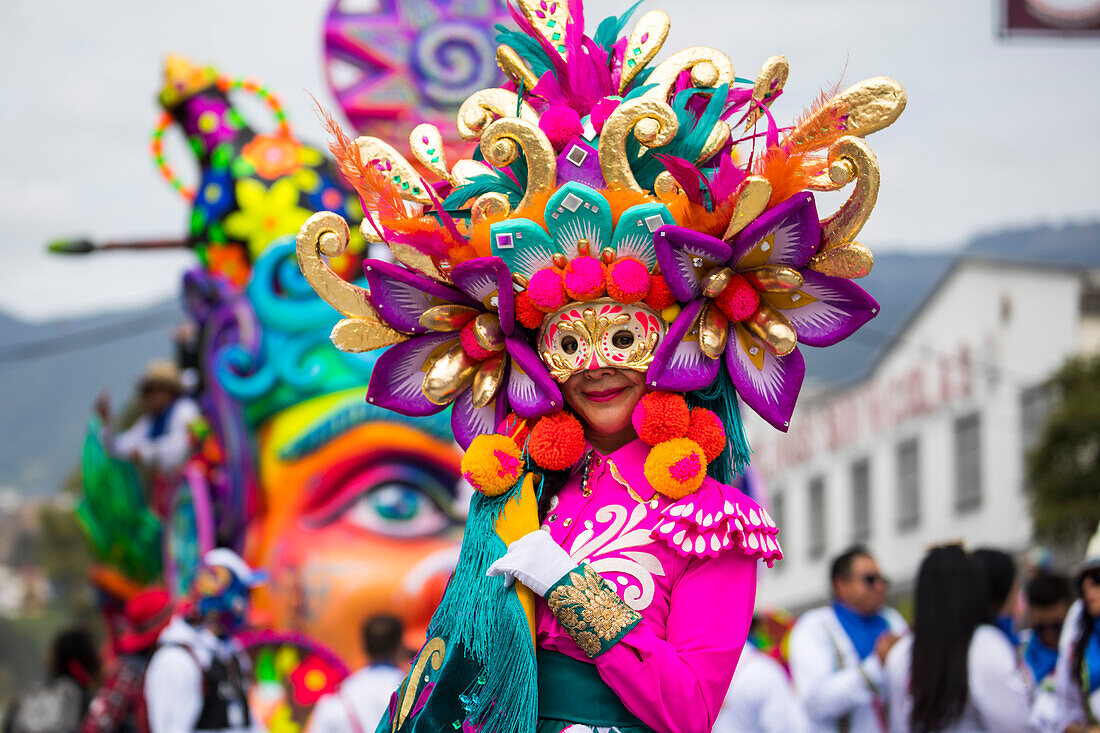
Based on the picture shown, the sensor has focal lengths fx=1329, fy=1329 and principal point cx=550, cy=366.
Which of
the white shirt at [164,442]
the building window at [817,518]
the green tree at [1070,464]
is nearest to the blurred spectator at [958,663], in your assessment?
the white shirt at [164,442]

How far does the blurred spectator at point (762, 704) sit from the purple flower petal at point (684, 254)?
3.32 meters

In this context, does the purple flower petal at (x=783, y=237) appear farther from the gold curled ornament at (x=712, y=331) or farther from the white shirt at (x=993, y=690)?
the white shirt at (x=993, y=690)

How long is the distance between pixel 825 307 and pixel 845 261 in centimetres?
13

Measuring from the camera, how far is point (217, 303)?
309 inches

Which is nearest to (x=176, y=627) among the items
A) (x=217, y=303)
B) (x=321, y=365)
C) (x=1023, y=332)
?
(x=321, y=365)

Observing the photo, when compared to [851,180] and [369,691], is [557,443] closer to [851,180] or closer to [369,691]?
[851,180]

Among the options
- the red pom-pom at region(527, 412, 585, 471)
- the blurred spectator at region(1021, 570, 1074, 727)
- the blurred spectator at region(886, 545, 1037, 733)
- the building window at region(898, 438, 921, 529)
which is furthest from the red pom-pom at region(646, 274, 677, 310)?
the building window at region(898, 438, 921, 529)

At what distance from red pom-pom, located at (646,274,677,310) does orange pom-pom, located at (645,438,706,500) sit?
1.00 feet

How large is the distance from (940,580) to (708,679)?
244 centimetres

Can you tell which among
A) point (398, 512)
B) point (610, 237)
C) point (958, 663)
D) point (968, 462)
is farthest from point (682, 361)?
point (968, 462)

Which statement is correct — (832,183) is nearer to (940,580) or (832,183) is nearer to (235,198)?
(940,580)

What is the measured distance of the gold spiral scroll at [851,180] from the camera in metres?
2.69

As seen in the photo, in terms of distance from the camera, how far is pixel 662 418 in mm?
2826

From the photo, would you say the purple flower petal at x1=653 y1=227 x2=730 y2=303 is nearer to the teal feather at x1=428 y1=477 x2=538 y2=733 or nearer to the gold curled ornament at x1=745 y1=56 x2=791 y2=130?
the gold curled ornament at x1=745 y1=56 x2=791 y2=130
